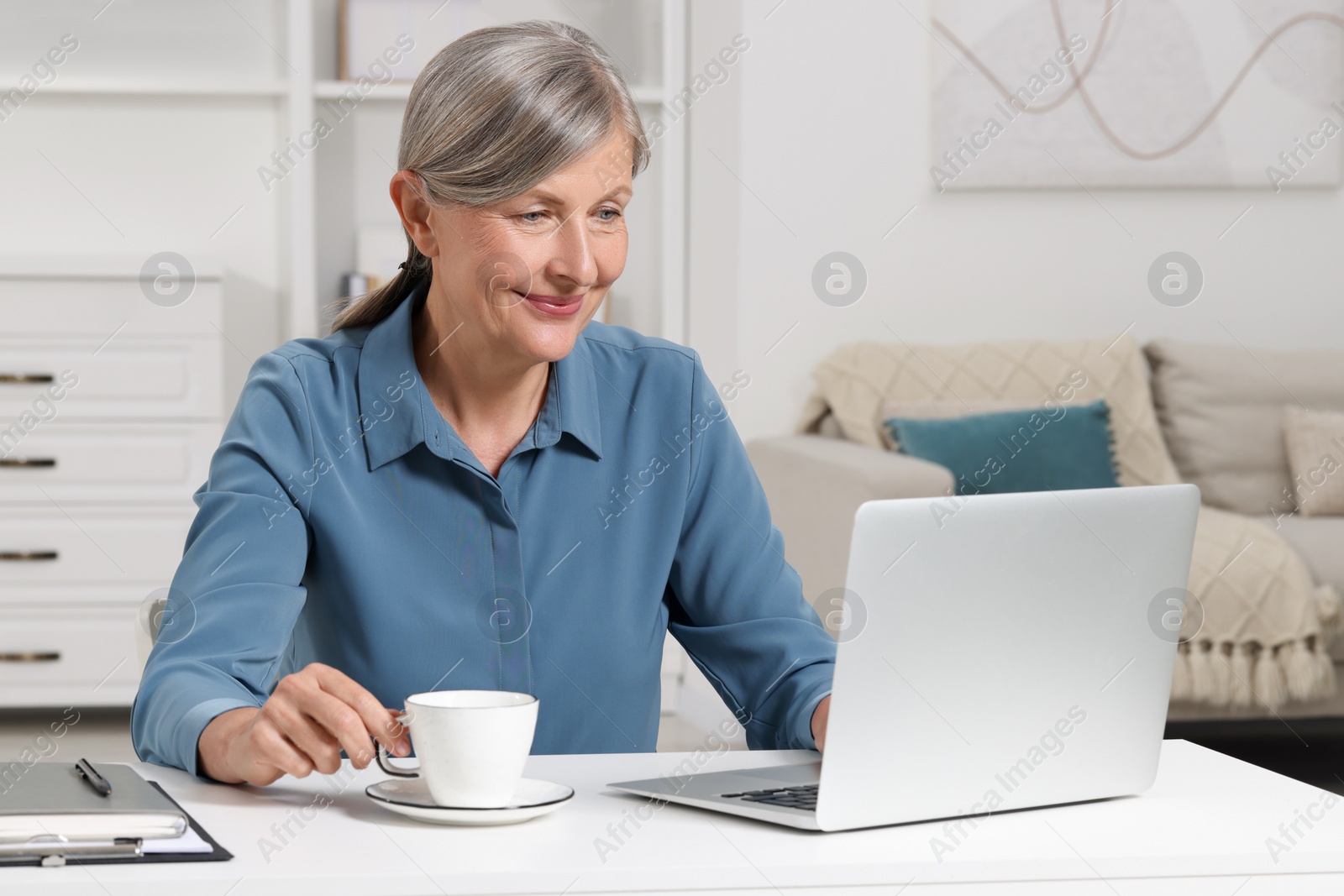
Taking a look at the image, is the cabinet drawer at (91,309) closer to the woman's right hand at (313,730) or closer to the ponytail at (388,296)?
the ponytail at (388,296)

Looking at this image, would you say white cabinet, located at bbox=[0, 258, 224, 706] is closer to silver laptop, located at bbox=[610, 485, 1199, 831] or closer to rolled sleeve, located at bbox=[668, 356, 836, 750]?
rolled sleeve, located at bbox=[668, 356, 836, 750]

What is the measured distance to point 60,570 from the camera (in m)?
3.38

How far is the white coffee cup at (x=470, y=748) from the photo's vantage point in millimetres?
777

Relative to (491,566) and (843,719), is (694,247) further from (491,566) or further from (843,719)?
(843,719)

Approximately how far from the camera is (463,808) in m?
0.79

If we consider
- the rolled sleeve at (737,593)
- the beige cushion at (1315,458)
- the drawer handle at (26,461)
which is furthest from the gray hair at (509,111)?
the beige cushion at (1315,458)

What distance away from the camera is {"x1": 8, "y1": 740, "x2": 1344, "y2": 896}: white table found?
0.69 m

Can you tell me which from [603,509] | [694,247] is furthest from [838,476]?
[603,509]

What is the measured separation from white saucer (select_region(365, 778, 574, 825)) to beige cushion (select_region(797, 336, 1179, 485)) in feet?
A: 8.31

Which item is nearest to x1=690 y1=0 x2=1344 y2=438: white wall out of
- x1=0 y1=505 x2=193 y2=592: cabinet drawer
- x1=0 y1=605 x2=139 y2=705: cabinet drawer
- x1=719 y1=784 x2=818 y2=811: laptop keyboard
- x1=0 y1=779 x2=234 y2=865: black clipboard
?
x1=0 y1=505 x2=193 y2=592: cabinet drawer

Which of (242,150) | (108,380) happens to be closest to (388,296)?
(108,380)

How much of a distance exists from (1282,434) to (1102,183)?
813 millimetres

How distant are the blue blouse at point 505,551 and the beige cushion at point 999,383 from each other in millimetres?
2067

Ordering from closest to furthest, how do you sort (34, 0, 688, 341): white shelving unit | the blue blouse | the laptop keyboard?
the laptop keyboard → the blue blouse → (34, 0, 688, 341): white shelving unit
